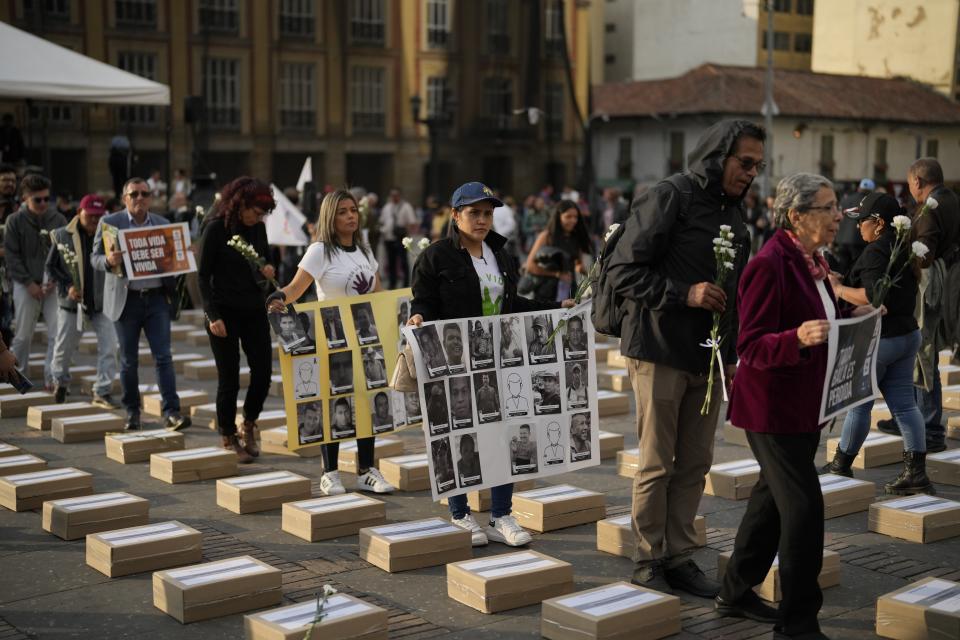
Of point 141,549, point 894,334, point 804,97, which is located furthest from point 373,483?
point 804,97

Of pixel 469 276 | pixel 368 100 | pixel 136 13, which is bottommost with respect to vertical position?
pixel 469 276

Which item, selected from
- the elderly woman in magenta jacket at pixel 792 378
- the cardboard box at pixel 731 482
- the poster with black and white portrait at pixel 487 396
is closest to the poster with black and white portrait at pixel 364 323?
the poster with black and white portrait at pixel 487 396

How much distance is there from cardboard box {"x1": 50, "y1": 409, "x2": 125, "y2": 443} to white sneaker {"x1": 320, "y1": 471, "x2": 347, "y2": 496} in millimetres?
2764

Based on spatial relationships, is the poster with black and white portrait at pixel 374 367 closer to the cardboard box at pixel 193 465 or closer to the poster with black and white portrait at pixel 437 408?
the cardboard box at pixel 193 465

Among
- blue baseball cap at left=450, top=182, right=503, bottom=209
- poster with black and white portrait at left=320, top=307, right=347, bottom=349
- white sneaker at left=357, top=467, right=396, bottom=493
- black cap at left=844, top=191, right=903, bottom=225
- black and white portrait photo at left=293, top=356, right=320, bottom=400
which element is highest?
blue baseball cap at left=450, top=182, right=503, bottom=209

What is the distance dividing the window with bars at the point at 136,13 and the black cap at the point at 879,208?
41006mm

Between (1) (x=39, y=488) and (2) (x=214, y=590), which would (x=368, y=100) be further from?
(2) (x=214, y=590)

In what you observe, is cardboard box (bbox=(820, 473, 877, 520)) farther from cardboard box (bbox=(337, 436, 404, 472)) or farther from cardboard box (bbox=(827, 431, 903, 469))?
cardboard box (bbox=(337, 436, 404, 472))

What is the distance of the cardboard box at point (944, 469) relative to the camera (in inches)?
319

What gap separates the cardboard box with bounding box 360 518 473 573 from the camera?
6277mm

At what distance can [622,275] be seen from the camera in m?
5.55

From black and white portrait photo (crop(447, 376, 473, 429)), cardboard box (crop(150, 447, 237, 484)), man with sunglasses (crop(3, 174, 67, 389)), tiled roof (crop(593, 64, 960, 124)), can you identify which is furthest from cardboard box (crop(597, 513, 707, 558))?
tiled roof (crop(593, 64, 960, 124))

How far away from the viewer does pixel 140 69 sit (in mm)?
45156

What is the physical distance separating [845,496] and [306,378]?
3.49m
